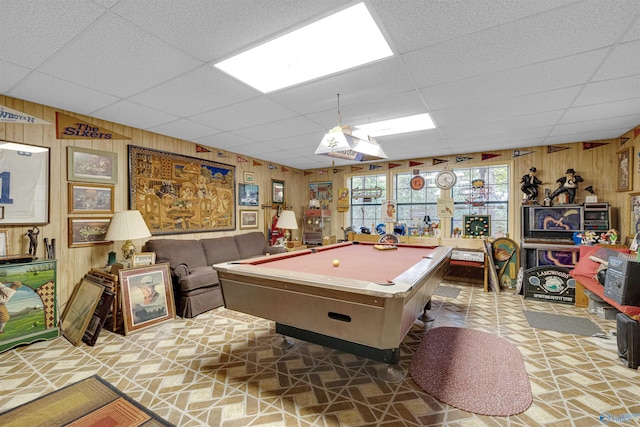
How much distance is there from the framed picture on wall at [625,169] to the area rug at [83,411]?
611 centimetres

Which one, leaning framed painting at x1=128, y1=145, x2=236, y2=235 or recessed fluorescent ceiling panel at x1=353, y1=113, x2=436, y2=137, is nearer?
recessed fluorescent ceiling panel at x1=353, y1=113, x2=436, y2=137

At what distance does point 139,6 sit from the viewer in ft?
5.50

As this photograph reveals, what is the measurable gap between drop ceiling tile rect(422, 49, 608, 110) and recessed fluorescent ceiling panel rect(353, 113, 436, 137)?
516 millimetres

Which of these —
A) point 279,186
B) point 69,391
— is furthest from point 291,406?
point 279,186

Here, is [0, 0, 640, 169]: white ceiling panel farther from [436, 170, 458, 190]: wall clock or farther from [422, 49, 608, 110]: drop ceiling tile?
[436, 170, 458, 190]: wall clock

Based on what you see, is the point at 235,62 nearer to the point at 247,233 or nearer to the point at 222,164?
the point at 222,164

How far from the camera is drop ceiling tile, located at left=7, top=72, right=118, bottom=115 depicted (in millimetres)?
2650

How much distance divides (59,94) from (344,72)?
2.95 metres

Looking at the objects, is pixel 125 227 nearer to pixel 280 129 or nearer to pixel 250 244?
pixel 250 244

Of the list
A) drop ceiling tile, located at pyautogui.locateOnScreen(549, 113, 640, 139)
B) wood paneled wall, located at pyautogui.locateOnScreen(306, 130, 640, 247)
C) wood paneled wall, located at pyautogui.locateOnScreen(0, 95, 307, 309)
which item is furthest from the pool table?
wood paneled wall, located at pyautogui.locateOnScreen(306, 130, 640, 247)

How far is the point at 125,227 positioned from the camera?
11.7 feet

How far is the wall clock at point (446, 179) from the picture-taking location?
230 inches


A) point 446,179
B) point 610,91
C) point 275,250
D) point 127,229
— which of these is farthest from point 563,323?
point 127,229

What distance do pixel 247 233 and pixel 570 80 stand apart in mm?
5148
